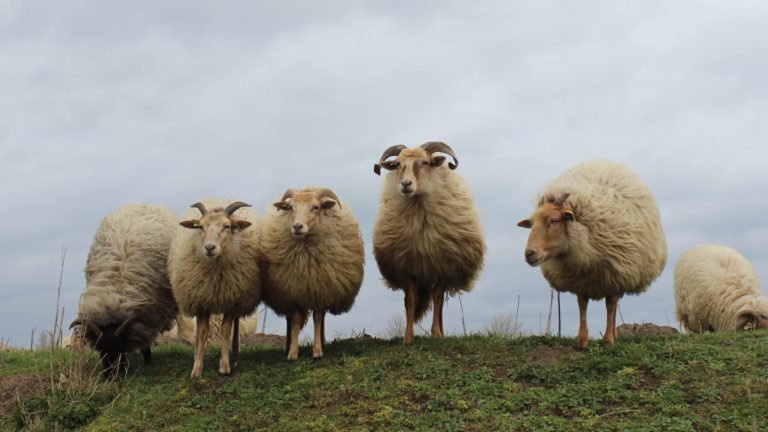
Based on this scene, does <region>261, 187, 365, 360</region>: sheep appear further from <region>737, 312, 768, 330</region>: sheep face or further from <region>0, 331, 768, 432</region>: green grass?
<region>737, 312, 768, 330</region>: sheep face

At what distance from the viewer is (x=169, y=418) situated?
9.77m

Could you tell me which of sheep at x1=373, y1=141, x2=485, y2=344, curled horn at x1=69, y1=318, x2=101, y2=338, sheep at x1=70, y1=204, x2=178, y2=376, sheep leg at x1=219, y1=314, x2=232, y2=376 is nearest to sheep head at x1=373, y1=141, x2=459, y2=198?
sheep at x1=373, y1=141, x2=485, y2=344

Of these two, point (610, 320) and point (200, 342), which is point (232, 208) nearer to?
point (200, 342)

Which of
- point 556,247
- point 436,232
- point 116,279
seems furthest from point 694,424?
point 116,279

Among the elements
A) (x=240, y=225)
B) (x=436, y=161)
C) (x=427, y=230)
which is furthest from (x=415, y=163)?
(x=240, y=225)

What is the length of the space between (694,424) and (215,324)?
1155 centimetres

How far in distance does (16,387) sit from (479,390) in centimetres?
740

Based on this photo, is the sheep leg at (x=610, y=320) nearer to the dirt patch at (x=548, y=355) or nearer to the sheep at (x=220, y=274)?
the dirt patch at (x=548, y=355)

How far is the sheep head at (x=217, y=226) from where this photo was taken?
1061cm

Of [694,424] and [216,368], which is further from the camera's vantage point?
[216,368]

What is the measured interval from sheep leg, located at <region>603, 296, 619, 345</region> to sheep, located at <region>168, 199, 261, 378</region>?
17.0 feet

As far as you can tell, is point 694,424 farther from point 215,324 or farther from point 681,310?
point 215,324

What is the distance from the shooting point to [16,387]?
38.9 feet

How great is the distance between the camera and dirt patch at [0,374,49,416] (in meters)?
11.3
